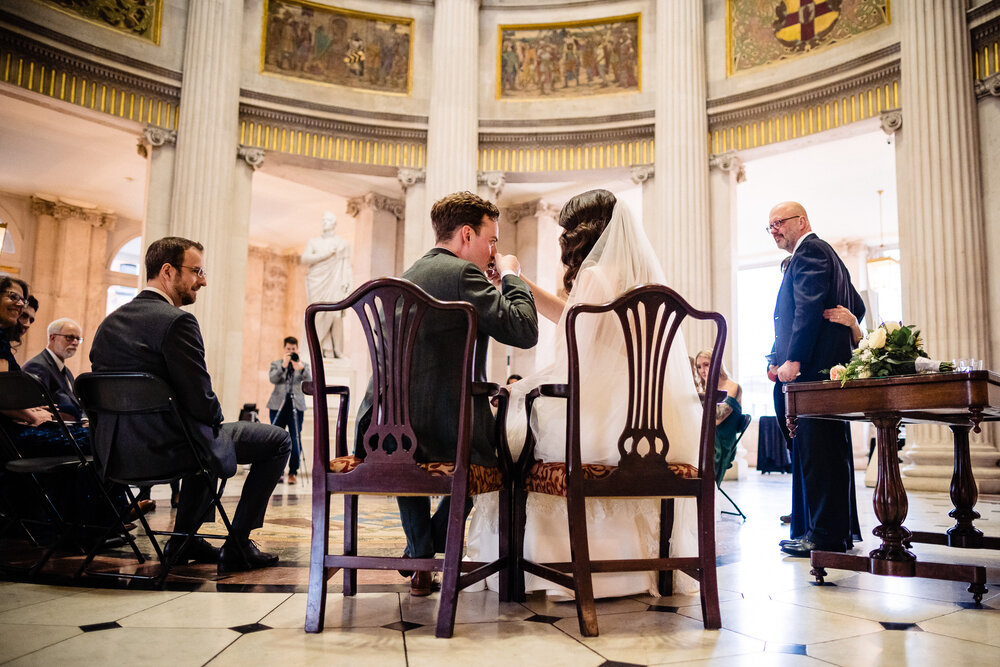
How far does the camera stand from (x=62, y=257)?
50.3 ft

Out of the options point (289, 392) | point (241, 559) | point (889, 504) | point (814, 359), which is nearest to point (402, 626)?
point (241, 559)

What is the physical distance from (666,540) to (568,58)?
872 cm

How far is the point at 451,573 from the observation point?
2209 millimetres

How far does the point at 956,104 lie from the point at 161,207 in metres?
8.83

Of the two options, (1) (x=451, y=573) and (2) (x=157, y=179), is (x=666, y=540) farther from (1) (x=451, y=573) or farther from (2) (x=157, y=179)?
(2) (x=157, y=179)

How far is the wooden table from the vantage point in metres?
2.59

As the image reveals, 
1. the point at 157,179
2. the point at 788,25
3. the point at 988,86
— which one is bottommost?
the point at 157,179

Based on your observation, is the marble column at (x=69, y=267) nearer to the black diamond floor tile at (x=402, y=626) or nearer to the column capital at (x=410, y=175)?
the column capital at (x=410, y=175)

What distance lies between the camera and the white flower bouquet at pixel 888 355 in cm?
283

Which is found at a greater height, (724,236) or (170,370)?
(724,236)

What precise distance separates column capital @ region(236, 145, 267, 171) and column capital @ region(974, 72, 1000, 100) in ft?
26.8

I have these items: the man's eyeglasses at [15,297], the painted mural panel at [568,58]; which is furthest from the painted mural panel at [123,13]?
the man's eyeglasses at [15,297]

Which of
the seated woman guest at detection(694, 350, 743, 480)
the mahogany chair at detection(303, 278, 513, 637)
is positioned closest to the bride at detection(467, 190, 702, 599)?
the mahogany chair at detection(303, 278, 513, 637)

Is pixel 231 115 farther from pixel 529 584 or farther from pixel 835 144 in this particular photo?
pixel 835 144
